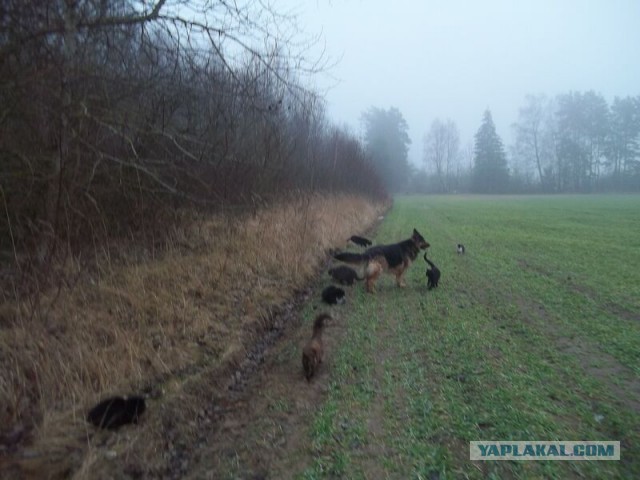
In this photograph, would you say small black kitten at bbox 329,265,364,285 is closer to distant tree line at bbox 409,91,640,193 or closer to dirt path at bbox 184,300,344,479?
dirt path at bbox 184,300,344,479

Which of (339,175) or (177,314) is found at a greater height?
(339,175)

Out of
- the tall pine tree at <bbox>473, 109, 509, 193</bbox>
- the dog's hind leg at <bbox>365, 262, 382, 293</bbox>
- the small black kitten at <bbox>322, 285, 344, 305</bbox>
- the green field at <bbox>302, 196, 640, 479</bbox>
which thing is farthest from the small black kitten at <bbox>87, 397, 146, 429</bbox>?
the tall pine tree at <bbox>473, 109, 509, 193</bbox>

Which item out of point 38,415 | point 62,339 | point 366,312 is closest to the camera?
point 38,415

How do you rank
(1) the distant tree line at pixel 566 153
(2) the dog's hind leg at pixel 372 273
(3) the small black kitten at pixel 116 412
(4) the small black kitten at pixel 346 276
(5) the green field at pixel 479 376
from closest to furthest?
(5) the green field at pixel 479 376 < (3) the small black kitten at pixel 116 412 < (2) the dog's hind leg at pixel 372 273 < (4) the small black kitten at pixel 346 276 < (1) the distant tree line at pixel 566 153

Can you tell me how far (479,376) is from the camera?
4109 millimetres

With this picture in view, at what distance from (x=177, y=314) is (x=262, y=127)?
6.64 meters

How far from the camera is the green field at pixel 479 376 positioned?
2.95 meters

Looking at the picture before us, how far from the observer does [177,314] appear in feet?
16.7

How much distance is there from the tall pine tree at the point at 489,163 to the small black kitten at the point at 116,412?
7666cm

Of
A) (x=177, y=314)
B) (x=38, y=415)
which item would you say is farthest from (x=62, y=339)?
(x=177, y=314)

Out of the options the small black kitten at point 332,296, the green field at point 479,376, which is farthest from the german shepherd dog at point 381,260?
the small black kitten at point 332,296

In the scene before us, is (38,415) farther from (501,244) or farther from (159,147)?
(501,244)

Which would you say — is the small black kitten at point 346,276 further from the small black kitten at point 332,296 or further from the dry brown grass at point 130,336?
the small black kitten at point 332,296

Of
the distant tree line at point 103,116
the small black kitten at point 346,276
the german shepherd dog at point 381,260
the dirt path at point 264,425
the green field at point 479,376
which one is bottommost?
the dirt path at point 264,425
